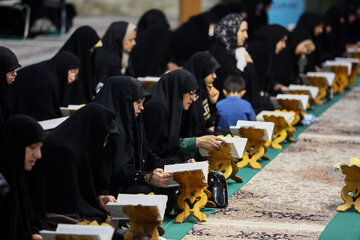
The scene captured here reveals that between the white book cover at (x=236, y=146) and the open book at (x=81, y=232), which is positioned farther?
the white book cover at (x=236, y=146)

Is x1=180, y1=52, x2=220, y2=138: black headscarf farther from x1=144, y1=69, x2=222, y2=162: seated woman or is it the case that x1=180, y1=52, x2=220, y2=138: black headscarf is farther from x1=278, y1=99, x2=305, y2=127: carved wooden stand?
x1=278, y1=99, x2=305, y2=127: carved wooden stand

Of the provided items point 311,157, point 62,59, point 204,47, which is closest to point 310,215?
point 311,157

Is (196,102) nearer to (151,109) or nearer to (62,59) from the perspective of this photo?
(151,109)

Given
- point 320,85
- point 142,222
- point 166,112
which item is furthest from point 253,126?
point 320,85

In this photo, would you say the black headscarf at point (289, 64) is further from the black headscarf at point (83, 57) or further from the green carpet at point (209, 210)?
the black headscarf at point (83, 57)

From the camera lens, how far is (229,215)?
535 centimetres

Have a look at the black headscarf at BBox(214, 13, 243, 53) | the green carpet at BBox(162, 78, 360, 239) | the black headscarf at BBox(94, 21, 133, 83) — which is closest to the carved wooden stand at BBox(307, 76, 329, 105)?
the green carpet at BBox(162, 78, 360, 239)

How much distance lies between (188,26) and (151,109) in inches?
208

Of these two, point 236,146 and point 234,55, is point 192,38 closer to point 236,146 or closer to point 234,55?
point 234,55

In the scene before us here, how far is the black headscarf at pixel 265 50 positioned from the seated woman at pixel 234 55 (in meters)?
0.99

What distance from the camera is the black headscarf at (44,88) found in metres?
6.60

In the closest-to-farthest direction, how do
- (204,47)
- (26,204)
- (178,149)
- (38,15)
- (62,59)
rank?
(26,204) < (178,149) < (62,59) < (204,47) < (38,15)

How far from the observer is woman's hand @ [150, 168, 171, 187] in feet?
16.3

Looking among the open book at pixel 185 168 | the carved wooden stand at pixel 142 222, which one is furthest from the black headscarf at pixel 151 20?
the carved wooden stand at pixel 142 222
